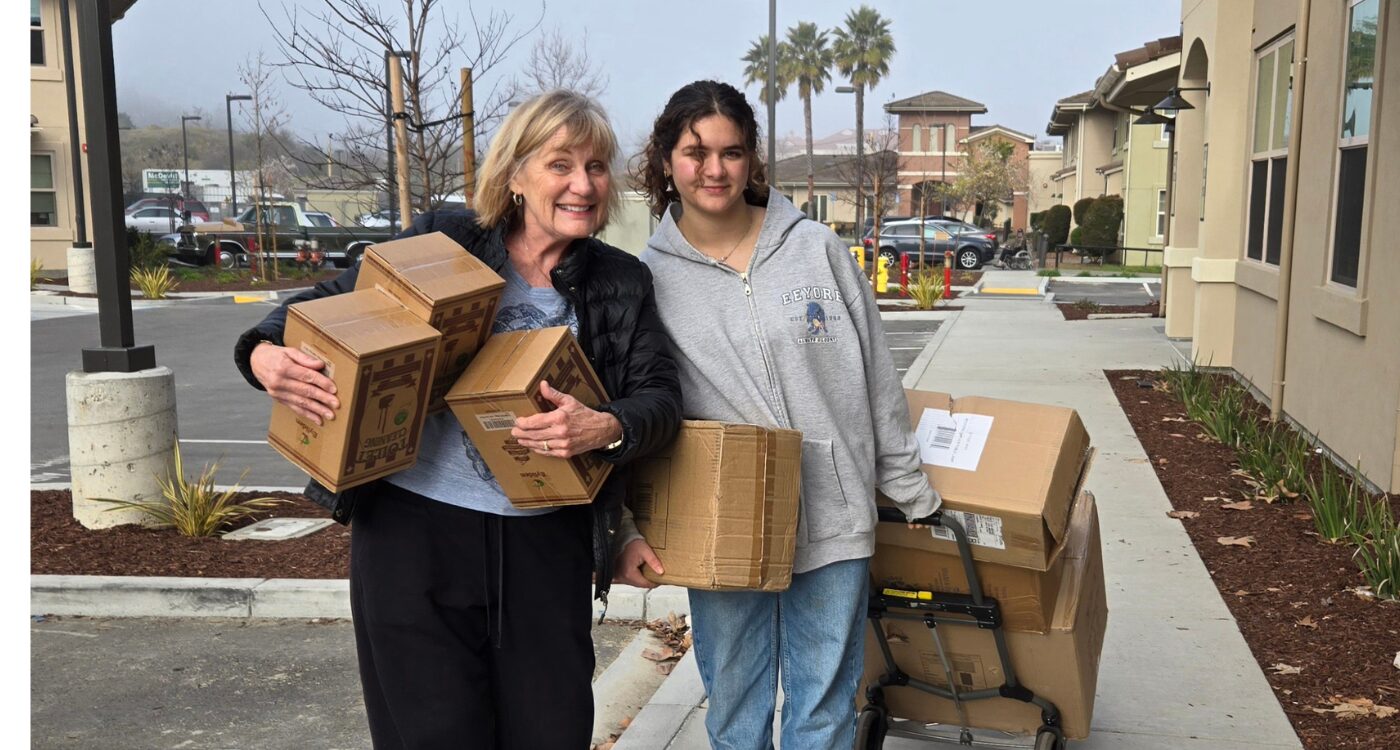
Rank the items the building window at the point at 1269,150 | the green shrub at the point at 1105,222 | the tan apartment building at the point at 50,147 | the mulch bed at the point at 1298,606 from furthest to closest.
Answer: the green shrub at the point at 1105,222 < the tan apartment building at the point at 50,147 < the building window at the point at 1269,150 < the mulch bed at the point at 1298,606

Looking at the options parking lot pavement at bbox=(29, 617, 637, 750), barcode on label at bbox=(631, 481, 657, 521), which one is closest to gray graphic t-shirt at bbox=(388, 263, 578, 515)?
barcode on label at bbox=(631, 481, 657, 521)

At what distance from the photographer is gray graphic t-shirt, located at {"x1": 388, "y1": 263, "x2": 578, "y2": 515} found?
255 centimetres

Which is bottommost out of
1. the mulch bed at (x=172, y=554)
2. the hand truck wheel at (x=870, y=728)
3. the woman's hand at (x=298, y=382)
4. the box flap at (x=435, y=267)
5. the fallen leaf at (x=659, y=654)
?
the fallen leaf at (x=659, y=654)

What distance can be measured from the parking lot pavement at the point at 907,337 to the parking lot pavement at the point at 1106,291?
5.41m

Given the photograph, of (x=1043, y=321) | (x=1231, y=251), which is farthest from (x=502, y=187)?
(x=1043, y=321)

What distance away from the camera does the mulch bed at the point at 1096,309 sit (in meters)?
18.8

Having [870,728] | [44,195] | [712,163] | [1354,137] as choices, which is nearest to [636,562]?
[712,163]

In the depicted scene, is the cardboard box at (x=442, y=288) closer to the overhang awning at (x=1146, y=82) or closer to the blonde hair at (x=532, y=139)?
the blonde hair at (x=532, y=139)

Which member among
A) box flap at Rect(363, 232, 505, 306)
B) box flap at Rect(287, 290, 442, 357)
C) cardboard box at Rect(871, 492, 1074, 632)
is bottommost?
cardboard box at Rect(871, 492, 1074, 632)

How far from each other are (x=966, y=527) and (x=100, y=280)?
5012 mm

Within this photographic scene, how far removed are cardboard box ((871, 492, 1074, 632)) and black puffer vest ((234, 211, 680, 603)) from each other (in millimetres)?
770

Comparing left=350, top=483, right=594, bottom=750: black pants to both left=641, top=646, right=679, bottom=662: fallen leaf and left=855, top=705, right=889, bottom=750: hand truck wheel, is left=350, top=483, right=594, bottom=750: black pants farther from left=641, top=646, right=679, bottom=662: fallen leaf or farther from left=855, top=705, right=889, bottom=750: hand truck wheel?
left=641, top=646, right=679, bottom=662: fallen leaf

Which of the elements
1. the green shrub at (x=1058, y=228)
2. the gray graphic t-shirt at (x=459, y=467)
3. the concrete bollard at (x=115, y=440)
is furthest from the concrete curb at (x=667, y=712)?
the green shrub at (x=1058, y=228)

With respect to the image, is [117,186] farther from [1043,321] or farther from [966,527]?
[1043,321]
